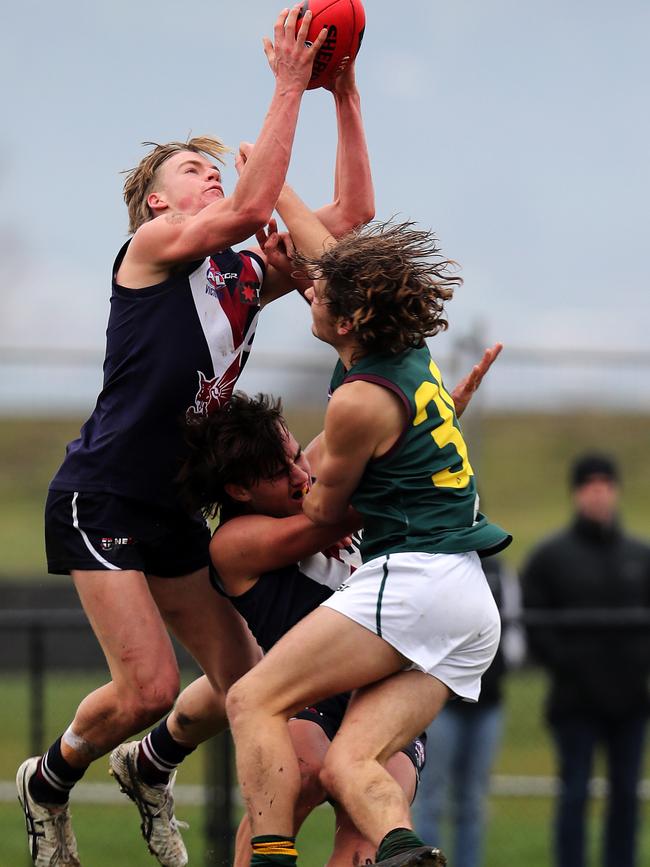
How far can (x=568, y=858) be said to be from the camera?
26.4 feet

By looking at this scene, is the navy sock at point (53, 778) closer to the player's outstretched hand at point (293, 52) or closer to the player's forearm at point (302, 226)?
the player's forearm at point (302, 226)

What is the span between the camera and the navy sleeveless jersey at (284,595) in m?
4.65

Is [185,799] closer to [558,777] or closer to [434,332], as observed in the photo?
[558,777]

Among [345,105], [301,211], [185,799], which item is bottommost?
[185,799]

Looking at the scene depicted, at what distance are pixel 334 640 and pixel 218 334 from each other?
1198 millimetres

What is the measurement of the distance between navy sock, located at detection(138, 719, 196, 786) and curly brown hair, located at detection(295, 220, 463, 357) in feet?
5.59

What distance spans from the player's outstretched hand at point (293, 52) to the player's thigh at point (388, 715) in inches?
75.6

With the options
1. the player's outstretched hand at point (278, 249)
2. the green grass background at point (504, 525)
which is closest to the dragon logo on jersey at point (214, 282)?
the player's outstretched hand at point (278, 249)

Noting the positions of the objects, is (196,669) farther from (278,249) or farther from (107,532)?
(278,249)

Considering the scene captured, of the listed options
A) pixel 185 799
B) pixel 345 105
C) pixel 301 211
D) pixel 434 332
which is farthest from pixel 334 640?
pixel 185 799

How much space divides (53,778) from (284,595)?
1161mm

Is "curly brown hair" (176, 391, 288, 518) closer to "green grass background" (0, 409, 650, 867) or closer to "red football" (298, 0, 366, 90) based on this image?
"red football" (298, 0, 366, 90)

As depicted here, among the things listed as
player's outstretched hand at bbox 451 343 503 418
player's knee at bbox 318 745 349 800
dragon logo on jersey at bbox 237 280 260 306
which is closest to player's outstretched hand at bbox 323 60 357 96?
dragon logo on jersey at bbox 237 280 260 306

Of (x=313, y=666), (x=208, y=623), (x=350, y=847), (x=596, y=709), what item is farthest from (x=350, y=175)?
(x=596, y=709)
